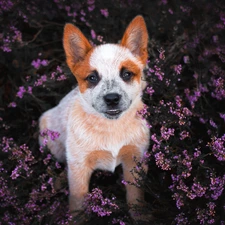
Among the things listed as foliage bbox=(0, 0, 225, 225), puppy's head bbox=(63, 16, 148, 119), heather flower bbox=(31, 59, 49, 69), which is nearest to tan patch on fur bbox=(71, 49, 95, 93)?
puppy's head bbox=(63, 16, 148, 119)

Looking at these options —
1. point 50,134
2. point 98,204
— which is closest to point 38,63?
point 50,134

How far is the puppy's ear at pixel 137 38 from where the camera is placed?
8.94 feet

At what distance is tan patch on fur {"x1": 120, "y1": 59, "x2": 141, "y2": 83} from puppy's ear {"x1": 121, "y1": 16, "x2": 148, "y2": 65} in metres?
0.14

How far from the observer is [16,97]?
3.76 meters

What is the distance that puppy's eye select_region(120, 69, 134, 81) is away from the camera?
106 inches

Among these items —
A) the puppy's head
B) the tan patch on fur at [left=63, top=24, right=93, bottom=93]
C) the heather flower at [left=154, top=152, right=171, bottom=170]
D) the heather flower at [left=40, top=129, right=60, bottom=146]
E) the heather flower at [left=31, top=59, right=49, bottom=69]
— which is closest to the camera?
the heather flower at [left=154, top=152, right=171, bottom=170]

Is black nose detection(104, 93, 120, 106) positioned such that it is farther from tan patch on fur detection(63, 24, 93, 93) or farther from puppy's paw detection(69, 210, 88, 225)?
puppy's paw detection(69, 210, 88, 225)

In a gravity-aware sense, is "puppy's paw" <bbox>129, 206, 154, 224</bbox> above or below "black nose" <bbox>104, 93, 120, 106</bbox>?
below

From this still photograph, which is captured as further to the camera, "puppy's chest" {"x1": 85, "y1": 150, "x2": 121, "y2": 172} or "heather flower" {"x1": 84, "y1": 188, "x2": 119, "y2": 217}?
"puppy's chest" {"x1": 85, "y1": 150, "x2": 121, "y2": 172}

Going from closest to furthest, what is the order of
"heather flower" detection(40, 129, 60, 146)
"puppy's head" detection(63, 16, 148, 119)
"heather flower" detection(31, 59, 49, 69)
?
"puppy's head" detection(63, 16, 148, 119) < "heather flower" detection(40, 129, 60, 146) < "heather flower" detection(31, 59, 49, 69)

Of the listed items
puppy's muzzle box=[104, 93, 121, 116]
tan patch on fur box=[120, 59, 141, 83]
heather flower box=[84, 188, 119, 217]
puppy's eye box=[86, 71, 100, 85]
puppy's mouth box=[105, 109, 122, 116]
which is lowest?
heather flower box=[84, 188, 119, 217]

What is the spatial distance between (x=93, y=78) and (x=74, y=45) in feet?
1.04

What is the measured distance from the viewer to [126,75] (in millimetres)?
2703

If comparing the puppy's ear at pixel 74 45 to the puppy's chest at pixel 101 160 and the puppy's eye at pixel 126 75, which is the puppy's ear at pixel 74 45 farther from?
the puppy's chest at pixel 101 160
